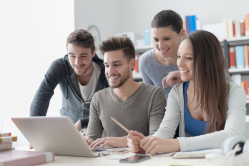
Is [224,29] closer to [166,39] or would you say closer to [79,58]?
[166,39]

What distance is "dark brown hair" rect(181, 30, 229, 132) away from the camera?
4.73ft

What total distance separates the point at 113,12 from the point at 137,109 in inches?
121

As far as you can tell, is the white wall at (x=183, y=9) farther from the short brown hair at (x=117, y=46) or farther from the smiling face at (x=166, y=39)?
the short brown hair at (x=117, y=46)

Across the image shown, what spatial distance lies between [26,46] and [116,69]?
201 cm

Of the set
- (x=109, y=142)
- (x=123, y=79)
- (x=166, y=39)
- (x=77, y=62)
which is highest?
(x=166, y=39)

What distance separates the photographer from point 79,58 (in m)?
2.14

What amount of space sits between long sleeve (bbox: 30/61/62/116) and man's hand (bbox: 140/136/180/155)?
1032mm

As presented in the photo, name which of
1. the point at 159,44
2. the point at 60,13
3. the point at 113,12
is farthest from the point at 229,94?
the point at 113,12

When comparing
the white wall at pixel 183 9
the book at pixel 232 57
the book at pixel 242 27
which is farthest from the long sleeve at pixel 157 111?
the white wall at pixel 183 9

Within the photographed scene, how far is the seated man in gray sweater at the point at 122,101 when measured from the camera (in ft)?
5.86

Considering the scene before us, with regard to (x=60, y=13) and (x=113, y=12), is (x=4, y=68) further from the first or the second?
(x=113, y=12)

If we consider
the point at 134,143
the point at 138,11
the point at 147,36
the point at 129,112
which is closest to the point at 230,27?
the point at 147,36

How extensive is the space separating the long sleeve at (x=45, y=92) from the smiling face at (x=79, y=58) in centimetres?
13

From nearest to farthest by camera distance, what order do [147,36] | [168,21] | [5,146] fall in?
1. [5,146]
2. [168,21]
3. [147,36]
